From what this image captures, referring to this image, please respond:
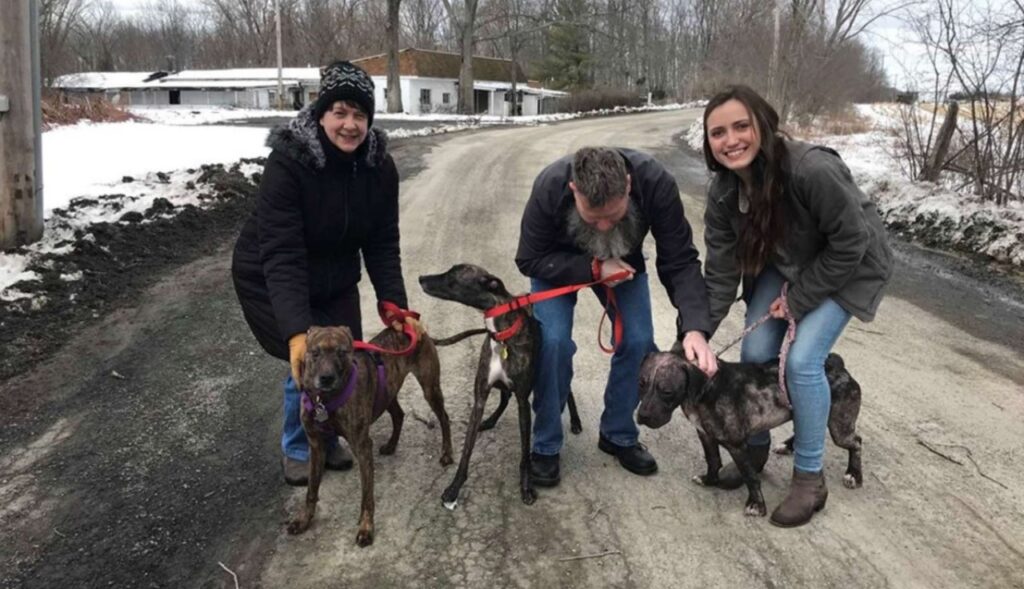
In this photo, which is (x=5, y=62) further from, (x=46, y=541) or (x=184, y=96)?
(x=184, y=96)

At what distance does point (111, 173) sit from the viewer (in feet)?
37.2

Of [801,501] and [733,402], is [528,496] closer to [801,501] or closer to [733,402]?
[733,402]

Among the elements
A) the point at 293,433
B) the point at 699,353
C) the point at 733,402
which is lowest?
the point at 293,433

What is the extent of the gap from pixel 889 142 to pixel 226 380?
15449mm

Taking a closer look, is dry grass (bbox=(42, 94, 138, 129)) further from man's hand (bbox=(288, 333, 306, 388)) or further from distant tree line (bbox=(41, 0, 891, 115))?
man's hand (bbox=(288, 333, 306, 388))

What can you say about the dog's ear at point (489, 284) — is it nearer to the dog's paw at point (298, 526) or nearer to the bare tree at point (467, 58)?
the dog's paw at point (298, 526)

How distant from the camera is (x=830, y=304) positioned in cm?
342

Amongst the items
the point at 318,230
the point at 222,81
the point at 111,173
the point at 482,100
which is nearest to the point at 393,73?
the point at 482,100

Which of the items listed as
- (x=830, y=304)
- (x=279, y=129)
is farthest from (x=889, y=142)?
(x=279, y=129)

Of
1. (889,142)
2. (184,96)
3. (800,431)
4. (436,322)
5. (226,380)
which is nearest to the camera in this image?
(800,431)

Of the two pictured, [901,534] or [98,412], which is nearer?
[901,534]

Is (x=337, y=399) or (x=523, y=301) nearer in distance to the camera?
(x=337, y=399)

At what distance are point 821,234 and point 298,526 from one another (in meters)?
2.71

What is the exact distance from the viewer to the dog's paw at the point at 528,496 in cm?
366
